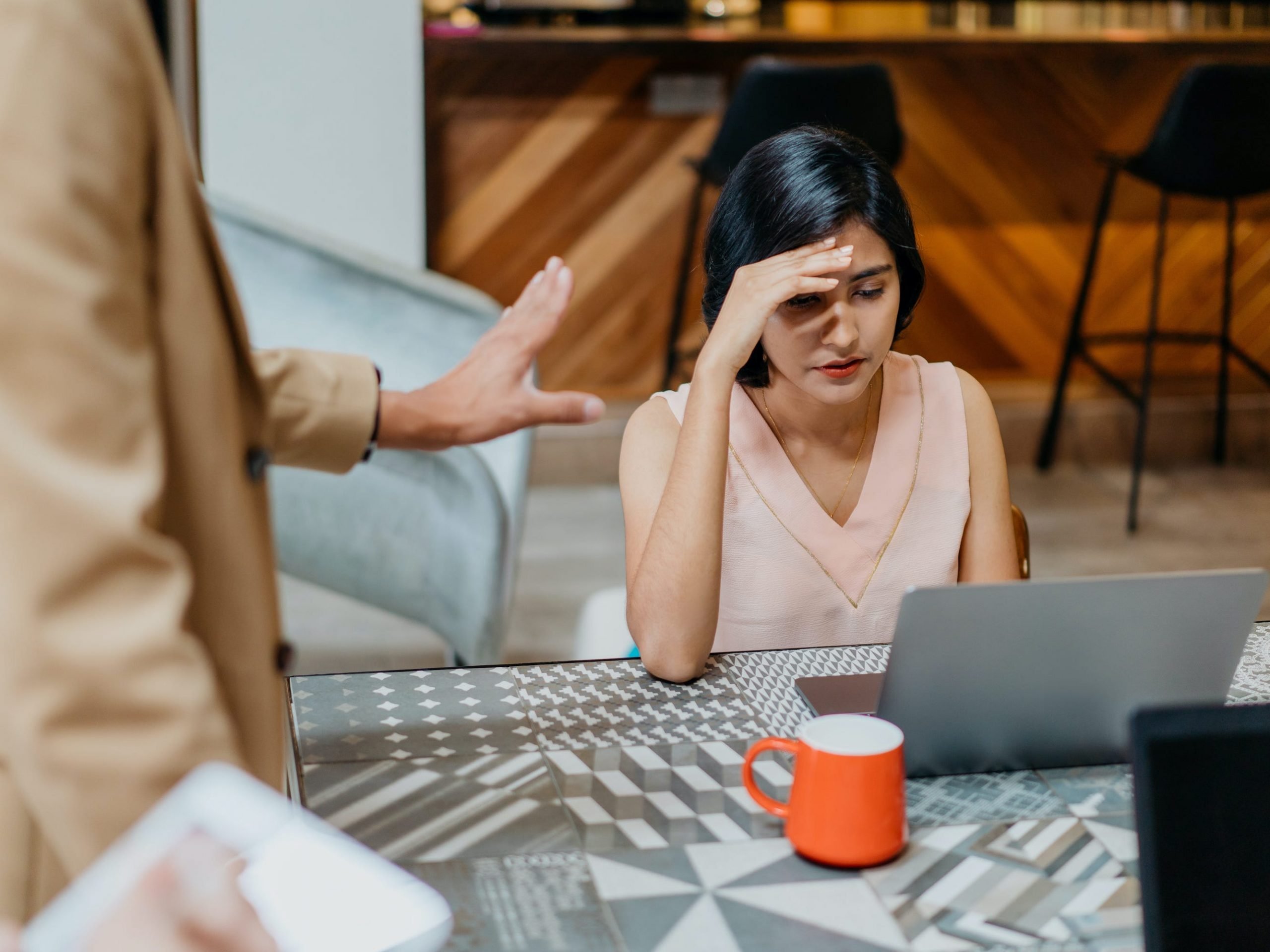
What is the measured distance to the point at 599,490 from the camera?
427 centimetres

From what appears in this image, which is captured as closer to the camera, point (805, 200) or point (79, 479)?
point (79, 479)

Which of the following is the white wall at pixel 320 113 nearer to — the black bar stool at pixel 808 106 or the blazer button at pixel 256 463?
the black bar stool at pixel 808 106

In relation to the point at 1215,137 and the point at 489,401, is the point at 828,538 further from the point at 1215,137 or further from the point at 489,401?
the point at 1215,137

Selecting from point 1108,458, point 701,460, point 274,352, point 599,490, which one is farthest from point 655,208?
point 274,352

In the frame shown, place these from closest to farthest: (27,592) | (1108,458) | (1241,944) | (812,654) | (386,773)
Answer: (27,592), (1241,944), (386,773), (812,654), (1108,458)

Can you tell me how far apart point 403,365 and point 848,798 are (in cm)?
163

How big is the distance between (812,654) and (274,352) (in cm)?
60

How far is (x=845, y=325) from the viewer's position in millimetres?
1518

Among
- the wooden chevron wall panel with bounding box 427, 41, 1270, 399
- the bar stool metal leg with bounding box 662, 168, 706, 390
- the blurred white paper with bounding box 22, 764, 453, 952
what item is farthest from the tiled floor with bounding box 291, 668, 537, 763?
the wooden chevron wall panel with bounding box 427, 41, 1270, 399

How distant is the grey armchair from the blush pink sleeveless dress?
2.56 ft

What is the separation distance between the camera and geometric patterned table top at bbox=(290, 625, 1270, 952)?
836mm

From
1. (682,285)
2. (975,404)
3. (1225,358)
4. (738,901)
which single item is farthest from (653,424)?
(1225,358)

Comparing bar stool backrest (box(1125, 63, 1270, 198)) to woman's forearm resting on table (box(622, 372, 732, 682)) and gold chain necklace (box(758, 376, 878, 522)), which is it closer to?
gold chain necklace (box(758, 376, 878, 522))

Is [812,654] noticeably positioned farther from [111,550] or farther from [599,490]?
[599,490]
